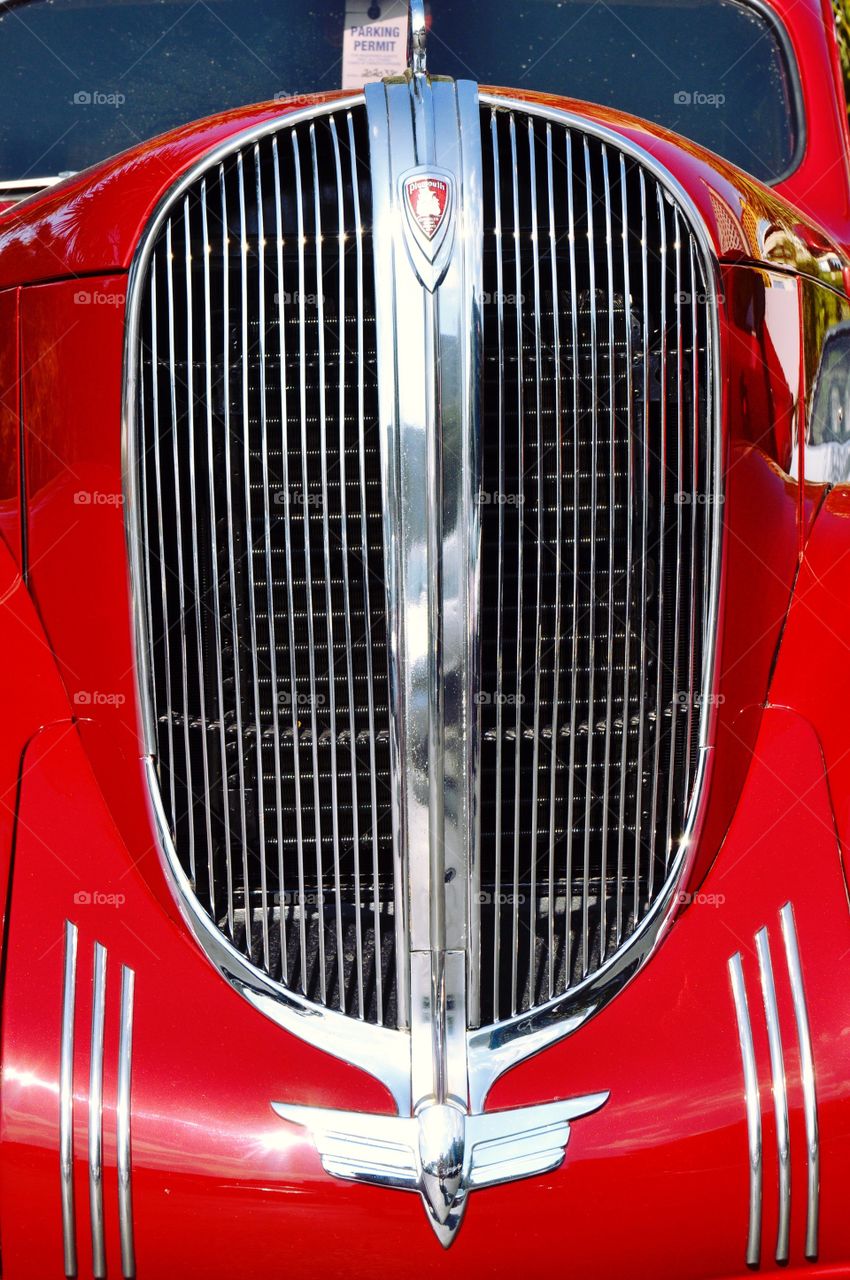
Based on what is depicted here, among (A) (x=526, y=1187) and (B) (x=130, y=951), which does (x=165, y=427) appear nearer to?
(B) (x=130, y=951)

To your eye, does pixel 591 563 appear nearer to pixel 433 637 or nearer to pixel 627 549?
pixel 627 549

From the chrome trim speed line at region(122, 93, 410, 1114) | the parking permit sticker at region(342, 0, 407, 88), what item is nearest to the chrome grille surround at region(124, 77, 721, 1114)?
the chrome trim speed line at region(122, 93, 410, 1114)

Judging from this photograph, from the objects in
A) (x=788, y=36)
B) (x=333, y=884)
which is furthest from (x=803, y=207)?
(x=333, y=884)

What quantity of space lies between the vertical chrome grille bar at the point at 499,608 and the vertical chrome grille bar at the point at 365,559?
139 mm

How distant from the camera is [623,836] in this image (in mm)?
1901

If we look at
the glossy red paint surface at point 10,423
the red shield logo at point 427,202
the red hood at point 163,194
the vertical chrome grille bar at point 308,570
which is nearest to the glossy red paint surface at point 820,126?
the red hood at point 163,194

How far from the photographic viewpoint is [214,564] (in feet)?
5.88

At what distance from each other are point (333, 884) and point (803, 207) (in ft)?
5.67

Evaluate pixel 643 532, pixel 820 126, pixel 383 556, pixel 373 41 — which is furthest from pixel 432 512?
pixel 820 126

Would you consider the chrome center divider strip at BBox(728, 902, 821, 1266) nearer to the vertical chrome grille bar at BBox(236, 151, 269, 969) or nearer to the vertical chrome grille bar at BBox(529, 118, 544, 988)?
the vertical chrome grille bar at BBox(529, 118, 544, 988)

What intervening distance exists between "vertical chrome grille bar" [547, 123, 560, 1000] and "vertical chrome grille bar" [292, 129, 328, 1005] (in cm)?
31

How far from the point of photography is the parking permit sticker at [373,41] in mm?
2711

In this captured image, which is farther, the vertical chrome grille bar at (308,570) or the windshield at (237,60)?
the windshield at (237,60)

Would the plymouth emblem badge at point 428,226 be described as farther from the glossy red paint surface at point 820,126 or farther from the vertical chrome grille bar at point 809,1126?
the glossy red paint surface at point 820,126
